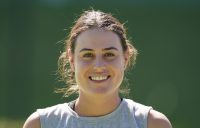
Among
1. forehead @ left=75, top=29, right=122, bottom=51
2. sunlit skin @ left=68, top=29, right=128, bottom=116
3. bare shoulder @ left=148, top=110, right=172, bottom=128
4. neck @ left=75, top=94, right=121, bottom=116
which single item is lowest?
bare shoulder @ left=148, top=110, right=172, bottom=128

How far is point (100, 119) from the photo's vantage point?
2.79 meters

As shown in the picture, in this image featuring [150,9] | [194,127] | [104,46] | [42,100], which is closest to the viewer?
[104,46]

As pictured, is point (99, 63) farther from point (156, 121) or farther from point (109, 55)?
point (156, 121)

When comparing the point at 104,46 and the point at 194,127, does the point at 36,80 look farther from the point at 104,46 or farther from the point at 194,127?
the point at 104,46

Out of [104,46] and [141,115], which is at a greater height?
[104,46]

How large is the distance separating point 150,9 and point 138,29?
0.38 metres

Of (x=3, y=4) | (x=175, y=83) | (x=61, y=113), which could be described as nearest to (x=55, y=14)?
(x=3, y=4)

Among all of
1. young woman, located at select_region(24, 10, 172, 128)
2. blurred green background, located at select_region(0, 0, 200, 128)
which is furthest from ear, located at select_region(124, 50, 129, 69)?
blurred green background, located at select_region(0, 0, 200, 128)

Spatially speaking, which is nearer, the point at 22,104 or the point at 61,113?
the point at 61,113

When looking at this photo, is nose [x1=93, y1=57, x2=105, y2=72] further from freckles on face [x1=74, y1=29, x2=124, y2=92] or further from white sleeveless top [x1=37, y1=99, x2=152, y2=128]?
white sleeveless top [x1=37, y1=99, x2=152, y2=128]

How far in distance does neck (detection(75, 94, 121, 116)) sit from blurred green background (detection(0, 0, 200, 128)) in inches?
223

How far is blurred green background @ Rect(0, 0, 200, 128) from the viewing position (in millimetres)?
8719

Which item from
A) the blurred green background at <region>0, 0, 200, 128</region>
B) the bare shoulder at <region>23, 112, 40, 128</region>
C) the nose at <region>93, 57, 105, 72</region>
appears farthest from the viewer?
the blurred green background at <region>0, 0, 200, 128</region>

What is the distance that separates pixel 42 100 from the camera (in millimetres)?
8672
